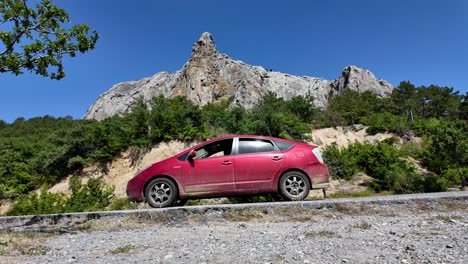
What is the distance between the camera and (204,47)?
93188 mm

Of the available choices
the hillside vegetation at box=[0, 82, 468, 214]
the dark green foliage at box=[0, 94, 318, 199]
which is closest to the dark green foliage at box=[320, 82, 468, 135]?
the hillside vegetation at box=[0, 82, 468, 214]

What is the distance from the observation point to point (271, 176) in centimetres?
609

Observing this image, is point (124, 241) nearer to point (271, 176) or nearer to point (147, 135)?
point (271, 176)

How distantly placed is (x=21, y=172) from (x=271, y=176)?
23.9 metres

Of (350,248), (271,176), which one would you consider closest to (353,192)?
(271,176)

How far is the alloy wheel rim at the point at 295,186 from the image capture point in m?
6.06

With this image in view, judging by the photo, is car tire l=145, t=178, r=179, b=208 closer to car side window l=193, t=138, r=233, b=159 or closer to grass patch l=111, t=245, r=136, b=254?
car side window l=193, t=138, r=233, b=159

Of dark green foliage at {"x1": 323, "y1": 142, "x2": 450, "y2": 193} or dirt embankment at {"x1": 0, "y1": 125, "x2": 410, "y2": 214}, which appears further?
dirt embankment at {"x1": 0, "y1": 125, "x2": 410, "y2": 214}

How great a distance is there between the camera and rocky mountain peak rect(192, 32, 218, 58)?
302 ft

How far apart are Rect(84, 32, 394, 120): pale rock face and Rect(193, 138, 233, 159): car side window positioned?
231 feet

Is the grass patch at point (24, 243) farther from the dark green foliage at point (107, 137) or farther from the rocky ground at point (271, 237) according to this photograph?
the dark green foliage at point (107, 137)

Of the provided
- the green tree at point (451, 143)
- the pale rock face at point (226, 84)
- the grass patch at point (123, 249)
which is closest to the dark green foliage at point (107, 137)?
the green tree at point (451, 143)

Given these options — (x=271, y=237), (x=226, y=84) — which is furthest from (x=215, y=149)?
(x=226, y=84)

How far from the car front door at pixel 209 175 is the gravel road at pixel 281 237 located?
3.23ft
